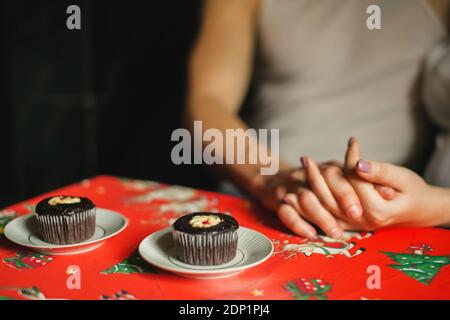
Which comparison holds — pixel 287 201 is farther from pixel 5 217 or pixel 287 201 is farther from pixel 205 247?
pixel 5 217

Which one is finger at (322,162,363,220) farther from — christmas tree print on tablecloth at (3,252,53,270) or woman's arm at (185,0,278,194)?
woman's arm at (185,0,278,194)

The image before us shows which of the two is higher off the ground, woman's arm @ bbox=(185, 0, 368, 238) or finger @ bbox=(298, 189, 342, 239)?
woman's arm @ bbox=(185, 0, 368, 238)

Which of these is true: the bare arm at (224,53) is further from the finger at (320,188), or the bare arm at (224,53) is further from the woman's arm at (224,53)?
the finger at (320,188)

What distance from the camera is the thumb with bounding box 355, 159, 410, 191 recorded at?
934 mm

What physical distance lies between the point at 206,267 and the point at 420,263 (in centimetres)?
36

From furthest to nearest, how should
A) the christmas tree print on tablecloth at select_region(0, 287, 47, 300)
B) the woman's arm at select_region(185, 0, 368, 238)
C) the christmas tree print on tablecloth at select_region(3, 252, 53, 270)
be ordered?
the woman's arm at select_region(185, 0, 368, 238) < the christmas tree print on tablecloth at select_region(3, 252, 53, 270) < the christmas tree print on tablecloth at select_region(0, 287, 47, 300)

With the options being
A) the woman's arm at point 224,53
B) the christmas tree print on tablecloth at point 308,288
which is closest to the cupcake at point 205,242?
the christmas tree print on tablecloth at point 308,288

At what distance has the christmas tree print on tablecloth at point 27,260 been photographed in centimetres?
82

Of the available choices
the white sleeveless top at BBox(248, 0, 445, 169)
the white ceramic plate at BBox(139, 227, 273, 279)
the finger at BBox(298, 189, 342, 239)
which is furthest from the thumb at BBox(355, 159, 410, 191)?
the white sleeveless top at BBox(248, 0, 445, 169)

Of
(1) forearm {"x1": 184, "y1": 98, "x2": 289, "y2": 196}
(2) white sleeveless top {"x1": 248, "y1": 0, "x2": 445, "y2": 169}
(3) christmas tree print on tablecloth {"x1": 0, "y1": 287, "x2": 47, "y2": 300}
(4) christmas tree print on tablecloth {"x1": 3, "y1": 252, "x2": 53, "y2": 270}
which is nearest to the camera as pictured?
(3) christmas tree print on tablecloth {"x1": 0, "y1": 287, "x2": 47, "y2": 300}

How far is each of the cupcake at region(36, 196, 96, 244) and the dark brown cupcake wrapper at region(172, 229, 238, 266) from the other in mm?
185

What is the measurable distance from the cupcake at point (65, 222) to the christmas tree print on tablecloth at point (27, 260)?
4 centimetres

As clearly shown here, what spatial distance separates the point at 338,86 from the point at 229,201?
67 cm
